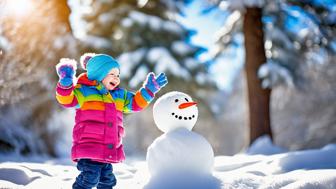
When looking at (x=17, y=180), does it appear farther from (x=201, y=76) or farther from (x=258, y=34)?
(x=201, y=76)

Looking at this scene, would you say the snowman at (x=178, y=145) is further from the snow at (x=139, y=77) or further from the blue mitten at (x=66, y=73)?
the snow at (x=139, y=77)

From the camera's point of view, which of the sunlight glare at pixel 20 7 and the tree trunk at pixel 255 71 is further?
the tree trunk at pixel 255 71

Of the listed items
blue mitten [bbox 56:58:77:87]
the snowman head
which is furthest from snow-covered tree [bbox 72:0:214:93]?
blue mitten [bbox 56:58:77:87]

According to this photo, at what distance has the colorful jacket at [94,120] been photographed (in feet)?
9.55

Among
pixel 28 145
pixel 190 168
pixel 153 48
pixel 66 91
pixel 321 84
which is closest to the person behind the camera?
pixel 66 91

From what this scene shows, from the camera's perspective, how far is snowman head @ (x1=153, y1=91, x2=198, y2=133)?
11.6ft

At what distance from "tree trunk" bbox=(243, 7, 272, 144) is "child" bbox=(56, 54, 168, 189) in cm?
531

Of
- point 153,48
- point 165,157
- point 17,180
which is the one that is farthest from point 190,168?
point 153,48

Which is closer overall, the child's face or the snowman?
the child's face

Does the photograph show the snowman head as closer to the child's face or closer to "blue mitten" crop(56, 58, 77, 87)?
the child's face

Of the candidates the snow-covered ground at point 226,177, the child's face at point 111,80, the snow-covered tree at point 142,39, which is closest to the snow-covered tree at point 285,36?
the snow-covered tree at point 142,39

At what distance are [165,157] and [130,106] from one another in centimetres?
56

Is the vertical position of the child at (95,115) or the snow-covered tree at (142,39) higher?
the snow-covered tree at (142,39)

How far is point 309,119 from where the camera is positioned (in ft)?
58.9
